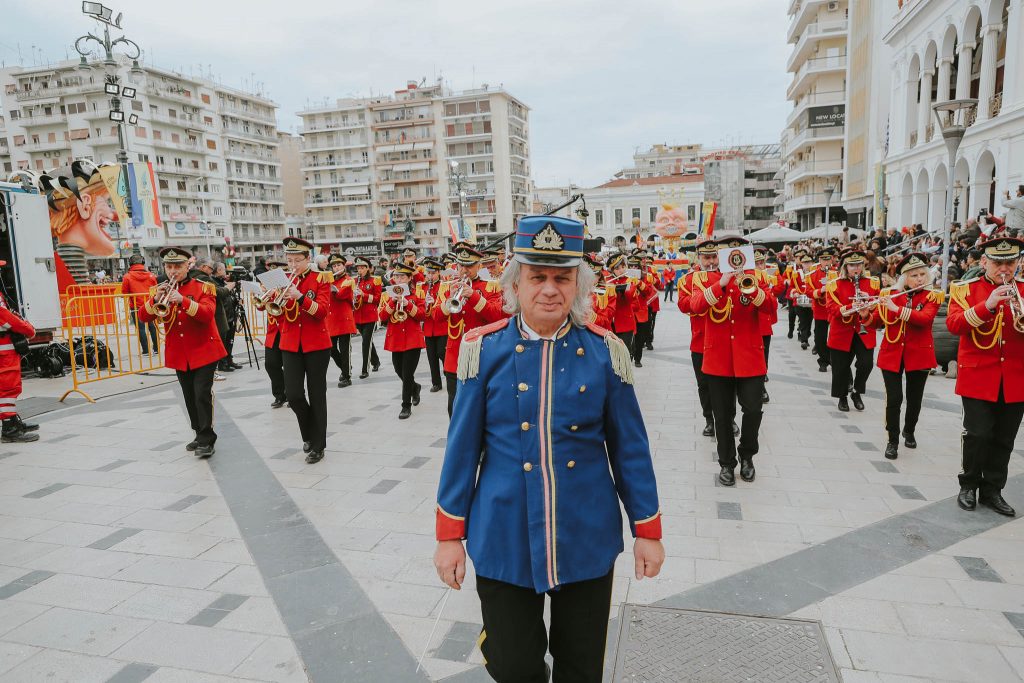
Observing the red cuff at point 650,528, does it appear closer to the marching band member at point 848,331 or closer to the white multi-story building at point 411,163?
the marching band member at point 848,331

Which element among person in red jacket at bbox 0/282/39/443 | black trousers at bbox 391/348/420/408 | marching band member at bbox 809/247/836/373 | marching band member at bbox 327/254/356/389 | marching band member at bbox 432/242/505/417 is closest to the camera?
marching band member at bbox 432/242/505/417

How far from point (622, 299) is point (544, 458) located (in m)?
7.85

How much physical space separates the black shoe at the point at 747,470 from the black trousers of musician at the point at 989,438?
1594 millimetres

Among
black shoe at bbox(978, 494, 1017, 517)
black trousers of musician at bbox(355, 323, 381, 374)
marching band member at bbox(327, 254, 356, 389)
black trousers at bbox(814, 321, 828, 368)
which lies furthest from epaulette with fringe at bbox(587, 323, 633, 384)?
black trousers of musician at bbox(355, 323, 381, 374)

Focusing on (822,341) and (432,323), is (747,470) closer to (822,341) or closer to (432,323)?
(432,323)

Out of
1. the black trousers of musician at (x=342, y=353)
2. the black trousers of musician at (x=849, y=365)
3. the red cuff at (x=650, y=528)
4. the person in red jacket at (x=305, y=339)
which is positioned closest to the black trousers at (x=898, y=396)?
the black trousers of musician at (x=849, y=365)

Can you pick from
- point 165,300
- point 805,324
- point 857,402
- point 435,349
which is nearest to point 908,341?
point 857,402

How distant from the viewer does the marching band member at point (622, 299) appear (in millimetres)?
9711

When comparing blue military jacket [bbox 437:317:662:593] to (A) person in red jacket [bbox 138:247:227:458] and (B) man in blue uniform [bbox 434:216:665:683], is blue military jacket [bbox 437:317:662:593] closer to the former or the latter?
(B) man in blue uniform [bbox 434:216:665:683]

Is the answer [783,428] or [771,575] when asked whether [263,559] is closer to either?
[771,575]

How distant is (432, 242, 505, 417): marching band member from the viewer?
7.01 metres

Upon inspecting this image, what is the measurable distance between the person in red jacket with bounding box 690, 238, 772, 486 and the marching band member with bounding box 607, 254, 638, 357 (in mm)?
3955

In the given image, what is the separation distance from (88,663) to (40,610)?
860 millimetres

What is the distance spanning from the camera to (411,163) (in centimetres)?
7381
